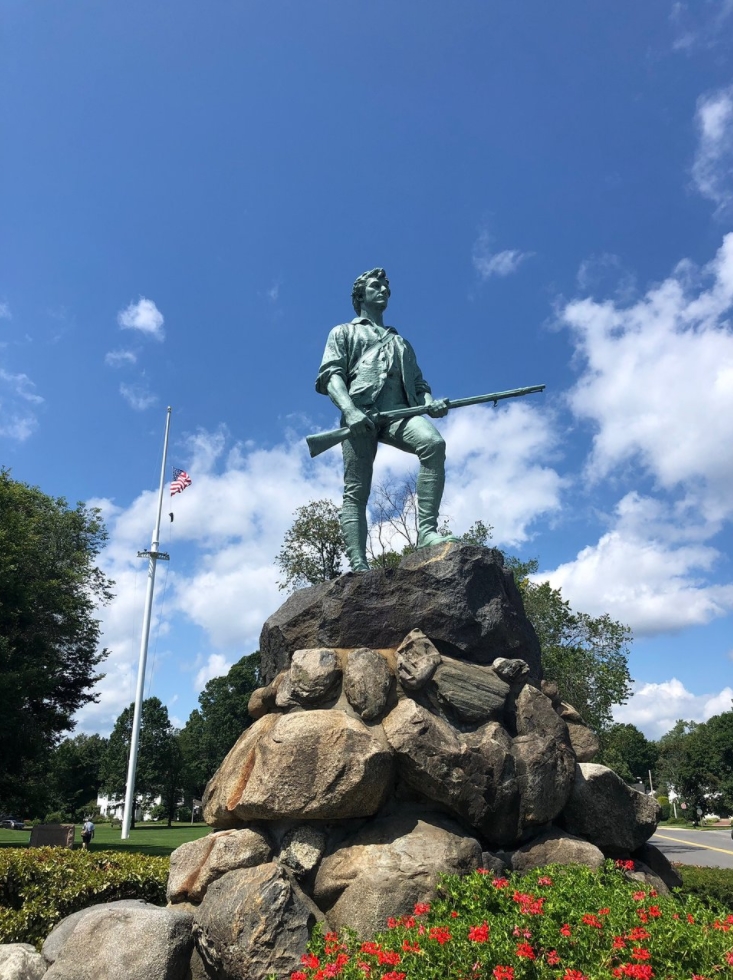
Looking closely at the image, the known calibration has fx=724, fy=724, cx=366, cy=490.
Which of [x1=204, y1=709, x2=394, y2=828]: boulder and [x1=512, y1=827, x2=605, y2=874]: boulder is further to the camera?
[x1=512, y1=827, x2=605, y2=874]: boulder

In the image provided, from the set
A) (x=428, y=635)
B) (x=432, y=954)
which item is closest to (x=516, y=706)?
(x=428, y=635)

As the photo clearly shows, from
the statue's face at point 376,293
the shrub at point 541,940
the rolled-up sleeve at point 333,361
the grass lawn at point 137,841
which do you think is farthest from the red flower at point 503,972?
the grass lawn at point 137,841

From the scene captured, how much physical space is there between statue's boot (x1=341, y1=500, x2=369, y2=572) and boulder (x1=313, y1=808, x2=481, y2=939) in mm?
2482

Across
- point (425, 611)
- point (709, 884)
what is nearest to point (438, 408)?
point (425, 611)

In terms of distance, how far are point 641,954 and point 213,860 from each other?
10.5 ft

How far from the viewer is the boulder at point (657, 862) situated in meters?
6.24

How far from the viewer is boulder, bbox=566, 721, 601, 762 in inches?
251

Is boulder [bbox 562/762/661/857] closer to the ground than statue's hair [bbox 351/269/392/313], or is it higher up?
closer to the ground

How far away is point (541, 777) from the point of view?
5574 mm

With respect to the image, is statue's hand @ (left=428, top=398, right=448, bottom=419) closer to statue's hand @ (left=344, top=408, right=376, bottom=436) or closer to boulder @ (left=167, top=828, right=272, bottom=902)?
statue's hand @ (left=344, top=408, right=376, bottom=436)

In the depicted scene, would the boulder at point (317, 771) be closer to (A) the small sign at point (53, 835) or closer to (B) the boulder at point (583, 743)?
(B) the boulder at point (583, 743)

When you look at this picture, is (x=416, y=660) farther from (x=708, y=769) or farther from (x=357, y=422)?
(x=708, y=769)

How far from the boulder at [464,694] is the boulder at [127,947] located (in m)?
2.35

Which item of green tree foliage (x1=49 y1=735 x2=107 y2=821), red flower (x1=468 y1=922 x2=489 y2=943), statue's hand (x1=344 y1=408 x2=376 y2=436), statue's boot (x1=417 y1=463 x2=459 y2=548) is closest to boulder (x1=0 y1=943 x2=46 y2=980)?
red flower (x1=468 y1=922 x2=489 y2=943)
